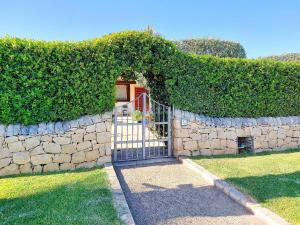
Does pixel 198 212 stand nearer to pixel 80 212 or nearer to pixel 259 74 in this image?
pixel 80 212

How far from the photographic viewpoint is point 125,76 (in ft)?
31.0

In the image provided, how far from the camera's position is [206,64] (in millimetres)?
8867

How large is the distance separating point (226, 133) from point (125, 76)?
413 centimetres

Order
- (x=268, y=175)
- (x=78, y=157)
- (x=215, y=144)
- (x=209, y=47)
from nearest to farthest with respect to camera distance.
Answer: (x=268, y=175)
(x=78, y=157)
(x=215, y=144)
(x=209, y=47)

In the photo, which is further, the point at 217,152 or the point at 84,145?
the point at 217,152

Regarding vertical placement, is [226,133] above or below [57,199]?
above

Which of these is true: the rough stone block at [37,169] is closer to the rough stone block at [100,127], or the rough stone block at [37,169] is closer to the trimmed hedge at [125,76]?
the trimmed hedge at [125,76]

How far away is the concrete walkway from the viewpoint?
14.7ft

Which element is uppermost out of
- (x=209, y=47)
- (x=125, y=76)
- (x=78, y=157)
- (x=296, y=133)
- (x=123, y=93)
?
(x=209, y=47)

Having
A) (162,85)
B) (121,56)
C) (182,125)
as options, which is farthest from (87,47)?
(182,125)

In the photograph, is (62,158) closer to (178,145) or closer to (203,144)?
(178,145)

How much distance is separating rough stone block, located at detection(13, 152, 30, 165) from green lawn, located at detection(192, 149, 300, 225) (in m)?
4.76

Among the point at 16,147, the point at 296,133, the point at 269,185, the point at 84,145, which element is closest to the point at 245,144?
the point at 296,133

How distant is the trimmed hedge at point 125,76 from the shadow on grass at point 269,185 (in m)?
3.29
